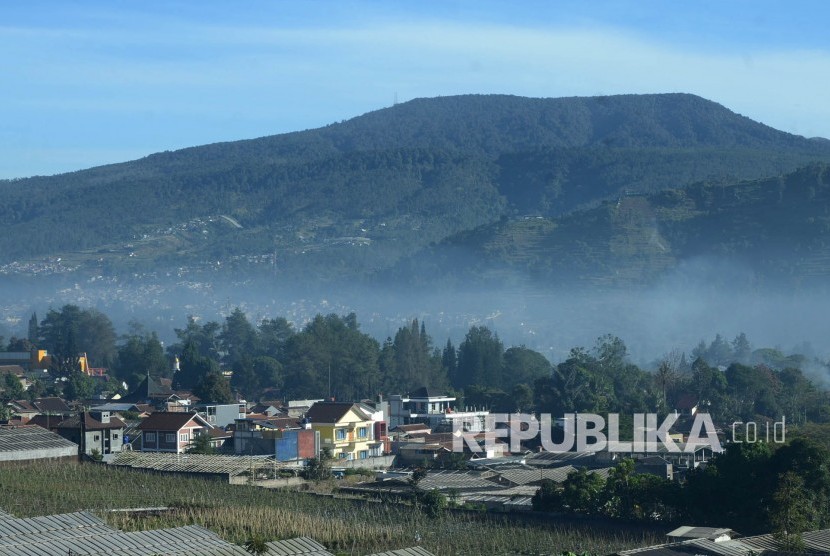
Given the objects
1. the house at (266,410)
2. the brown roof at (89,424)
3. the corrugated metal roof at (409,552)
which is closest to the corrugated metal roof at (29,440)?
the brown roof at (89,424)

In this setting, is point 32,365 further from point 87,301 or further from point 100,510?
point 87,301

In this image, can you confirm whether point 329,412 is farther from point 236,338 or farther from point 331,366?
point 236,338

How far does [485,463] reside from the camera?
47.8 meters

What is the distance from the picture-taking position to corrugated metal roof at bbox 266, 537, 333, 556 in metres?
24.1

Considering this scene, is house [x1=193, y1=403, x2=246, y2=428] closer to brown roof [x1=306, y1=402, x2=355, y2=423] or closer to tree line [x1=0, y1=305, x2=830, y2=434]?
tree line [x1=0, y1=305, x2=830, y2=434]

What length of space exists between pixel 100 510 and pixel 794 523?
13.2m

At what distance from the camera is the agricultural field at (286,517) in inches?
1134

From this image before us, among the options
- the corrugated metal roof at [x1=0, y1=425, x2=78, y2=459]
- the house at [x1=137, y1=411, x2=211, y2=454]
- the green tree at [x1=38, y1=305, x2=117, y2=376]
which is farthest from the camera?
the green tree at [x1=38, y1=305, x2=117, y2=376]

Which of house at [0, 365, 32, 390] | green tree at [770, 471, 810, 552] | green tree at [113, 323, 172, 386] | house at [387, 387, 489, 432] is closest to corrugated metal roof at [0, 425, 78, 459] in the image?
green tree at [770, 471, 810, 552]

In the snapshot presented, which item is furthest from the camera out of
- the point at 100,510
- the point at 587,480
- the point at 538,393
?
the point at 538,393

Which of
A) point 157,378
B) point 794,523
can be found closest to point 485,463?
point 794,523

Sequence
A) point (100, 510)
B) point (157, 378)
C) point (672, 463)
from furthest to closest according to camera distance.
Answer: point (157, 378), point (672, 463), point (100, 510)

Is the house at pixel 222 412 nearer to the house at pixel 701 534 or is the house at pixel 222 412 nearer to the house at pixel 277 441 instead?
the house at pixel 277 441

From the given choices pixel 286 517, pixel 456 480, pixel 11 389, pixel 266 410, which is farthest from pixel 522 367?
pixel 286 517
